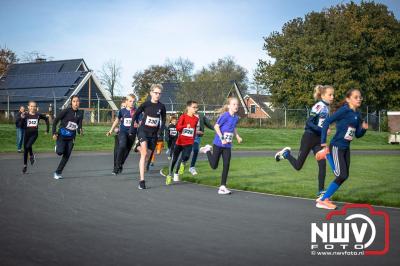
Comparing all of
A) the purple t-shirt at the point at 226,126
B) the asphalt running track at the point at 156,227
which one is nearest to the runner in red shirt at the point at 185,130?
the asphalt running track at the point at 156,227

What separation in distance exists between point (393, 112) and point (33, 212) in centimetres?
5335

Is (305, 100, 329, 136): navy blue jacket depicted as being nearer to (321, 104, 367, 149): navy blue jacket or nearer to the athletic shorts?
(321, 104, 367, 149): navy blue jacket

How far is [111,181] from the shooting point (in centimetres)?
1281

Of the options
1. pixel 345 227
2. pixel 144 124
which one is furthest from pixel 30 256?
pixel 144 124

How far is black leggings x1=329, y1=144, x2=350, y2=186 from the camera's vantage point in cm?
861

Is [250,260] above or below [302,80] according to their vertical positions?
below

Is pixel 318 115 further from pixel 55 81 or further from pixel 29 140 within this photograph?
pixel 55 81

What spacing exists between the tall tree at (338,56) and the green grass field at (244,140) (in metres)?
8.89

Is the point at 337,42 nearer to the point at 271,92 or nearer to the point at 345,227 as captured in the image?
the point at 271,92

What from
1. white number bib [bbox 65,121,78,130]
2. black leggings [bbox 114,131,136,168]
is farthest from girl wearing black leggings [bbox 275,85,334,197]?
white number bib [bbox 65,121,78,130]

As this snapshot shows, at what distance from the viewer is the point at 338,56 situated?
53.9 meters

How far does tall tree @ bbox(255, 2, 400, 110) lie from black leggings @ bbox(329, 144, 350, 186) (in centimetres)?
4555

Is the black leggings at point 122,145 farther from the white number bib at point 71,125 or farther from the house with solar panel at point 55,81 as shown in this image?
the house with solar panel at point 55,81

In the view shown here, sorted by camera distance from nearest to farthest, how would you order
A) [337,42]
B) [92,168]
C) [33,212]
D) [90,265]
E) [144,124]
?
[90,265], [33,212], [144,124], [92,168], [337,42]
